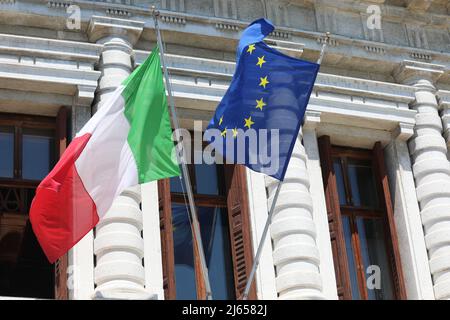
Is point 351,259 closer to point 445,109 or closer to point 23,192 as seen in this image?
point 445,109

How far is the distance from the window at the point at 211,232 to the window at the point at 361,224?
182cm

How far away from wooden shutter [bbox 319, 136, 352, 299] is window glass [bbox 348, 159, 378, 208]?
69 cm

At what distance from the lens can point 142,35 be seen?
72.2 feet

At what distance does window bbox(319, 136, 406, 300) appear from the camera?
21.7 m

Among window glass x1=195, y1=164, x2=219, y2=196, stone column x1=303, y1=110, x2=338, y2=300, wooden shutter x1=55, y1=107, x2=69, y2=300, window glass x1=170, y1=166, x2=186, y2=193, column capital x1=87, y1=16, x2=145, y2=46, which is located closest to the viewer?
wooden shutter x1=55, y1=107, x2=69, y2=300

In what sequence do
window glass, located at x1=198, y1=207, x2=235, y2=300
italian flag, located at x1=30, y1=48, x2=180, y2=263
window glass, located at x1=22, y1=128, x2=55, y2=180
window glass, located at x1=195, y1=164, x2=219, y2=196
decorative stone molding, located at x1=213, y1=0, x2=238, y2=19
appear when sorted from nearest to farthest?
italian flag, located at x1=30, y1=48, x2=180, y2=263 → window glass, located at x1=22, y1=128, x2=55, y2=180 → window glass, located at x1=198, y1=207, x2=235, y2=300 → window glass, located at x1=195, y1=164, x2=219, y2=196 → decorative stone molding, located at x1=213, y1=0, x2=238, y2=19

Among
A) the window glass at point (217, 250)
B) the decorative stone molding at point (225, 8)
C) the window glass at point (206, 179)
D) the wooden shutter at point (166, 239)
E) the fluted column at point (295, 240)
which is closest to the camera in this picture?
the wooden shutter at point (166, 239)

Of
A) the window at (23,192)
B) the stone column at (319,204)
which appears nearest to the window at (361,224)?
the stone column at (319,204)

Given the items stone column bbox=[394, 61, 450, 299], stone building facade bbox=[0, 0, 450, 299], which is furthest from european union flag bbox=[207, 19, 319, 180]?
stone column bbox=[394, 61, 450, 299]

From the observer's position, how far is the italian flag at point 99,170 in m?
17.7

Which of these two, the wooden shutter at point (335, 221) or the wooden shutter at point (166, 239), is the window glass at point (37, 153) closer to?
the wooden shutter at point (166, 239)

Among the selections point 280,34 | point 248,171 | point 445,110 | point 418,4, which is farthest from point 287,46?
point 445,110

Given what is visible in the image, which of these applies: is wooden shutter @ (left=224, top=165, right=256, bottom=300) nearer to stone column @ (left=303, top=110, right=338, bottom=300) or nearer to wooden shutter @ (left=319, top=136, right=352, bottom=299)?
stone column @ (left=303, top=110, right=338, bottom=300)
